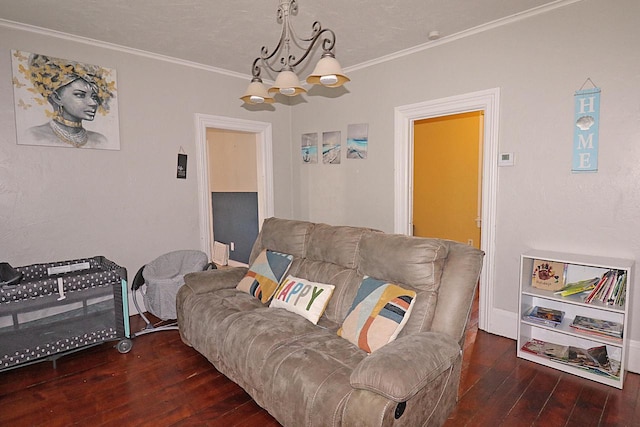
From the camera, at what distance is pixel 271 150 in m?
4.58

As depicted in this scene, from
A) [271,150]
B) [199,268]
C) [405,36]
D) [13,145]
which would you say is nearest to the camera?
[13,145]

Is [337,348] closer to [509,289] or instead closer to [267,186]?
[509,289]

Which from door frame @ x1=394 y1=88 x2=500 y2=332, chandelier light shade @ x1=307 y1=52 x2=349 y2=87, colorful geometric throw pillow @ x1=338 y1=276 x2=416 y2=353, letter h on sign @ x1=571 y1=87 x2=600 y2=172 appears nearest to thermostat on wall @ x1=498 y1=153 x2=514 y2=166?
door frame @ x1=394 y1=88 x2=500 y2=332

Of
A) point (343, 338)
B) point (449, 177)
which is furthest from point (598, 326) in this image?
point (449, 177)

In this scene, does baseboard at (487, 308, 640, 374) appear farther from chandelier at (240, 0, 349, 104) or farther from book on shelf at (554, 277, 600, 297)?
chandelier at (240, 0, 349, 104)

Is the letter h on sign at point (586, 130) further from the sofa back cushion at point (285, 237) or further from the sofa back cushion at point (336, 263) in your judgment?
the sofa back cushion at point (285, 237)

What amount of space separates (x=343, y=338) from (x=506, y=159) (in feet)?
6.63

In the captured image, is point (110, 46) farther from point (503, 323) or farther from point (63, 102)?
point (503, 323)

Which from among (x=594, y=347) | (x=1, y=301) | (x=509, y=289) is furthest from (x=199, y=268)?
(x=594, y=347)

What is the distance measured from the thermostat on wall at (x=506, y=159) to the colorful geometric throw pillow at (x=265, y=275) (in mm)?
1905

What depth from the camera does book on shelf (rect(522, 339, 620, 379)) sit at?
7.68 feet

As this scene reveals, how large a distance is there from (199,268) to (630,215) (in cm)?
342

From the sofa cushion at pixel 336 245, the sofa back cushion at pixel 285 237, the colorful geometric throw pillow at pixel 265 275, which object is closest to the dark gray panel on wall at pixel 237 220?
the sofa back cushion at pixel 285 237

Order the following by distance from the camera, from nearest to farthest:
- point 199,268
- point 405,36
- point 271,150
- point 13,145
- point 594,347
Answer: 1. point 594,347
2. point 13,145
3. point 405,36
4. point 199,268
5. point 271,150
